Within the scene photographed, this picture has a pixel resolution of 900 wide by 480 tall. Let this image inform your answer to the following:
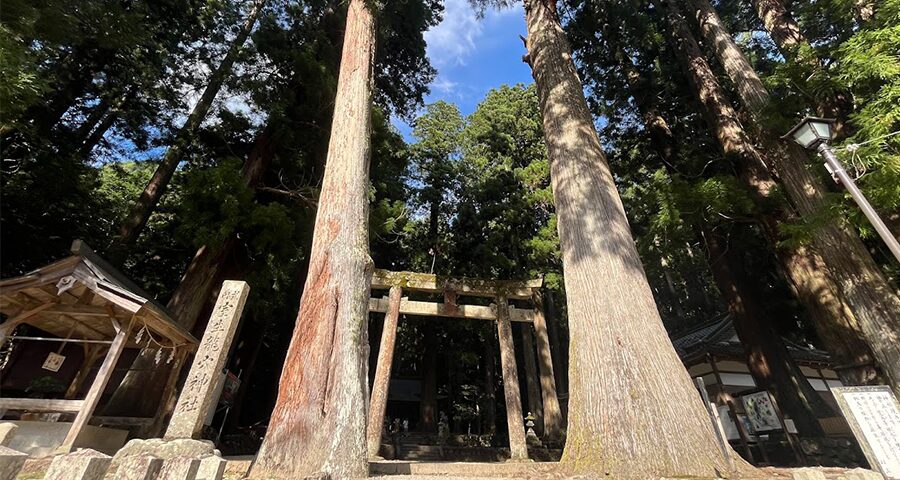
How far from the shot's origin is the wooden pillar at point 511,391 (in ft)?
23.7

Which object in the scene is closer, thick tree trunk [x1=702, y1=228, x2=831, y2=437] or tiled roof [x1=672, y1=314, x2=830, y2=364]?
thick tree trunk [x1=702, y1=228, x2=831, y2=437]

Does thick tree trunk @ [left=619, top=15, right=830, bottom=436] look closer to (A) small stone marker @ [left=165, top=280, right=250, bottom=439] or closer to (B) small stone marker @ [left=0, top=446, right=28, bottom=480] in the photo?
(A) small stone marker @ [left=165, top=280, right=250, bottom=439]

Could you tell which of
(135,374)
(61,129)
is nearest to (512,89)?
(61,129)

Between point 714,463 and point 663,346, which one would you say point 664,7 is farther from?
point 714,463

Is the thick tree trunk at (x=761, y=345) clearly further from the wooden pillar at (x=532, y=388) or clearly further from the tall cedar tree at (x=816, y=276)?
the wooden pillar at (x=532, y=388)

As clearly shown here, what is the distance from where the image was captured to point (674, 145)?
952 cm

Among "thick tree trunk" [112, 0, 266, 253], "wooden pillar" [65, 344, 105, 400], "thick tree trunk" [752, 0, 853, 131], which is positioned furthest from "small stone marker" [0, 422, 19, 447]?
"thick tree trunk" [752, 0, 853, 131]

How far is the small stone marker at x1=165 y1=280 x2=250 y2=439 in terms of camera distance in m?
3.43

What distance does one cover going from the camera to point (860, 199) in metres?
3.46

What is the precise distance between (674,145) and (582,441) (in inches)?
344

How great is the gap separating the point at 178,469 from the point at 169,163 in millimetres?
9099

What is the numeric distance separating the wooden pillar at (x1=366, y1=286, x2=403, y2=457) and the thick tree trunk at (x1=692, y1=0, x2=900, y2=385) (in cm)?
667

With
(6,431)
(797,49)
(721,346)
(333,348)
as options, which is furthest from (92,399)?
(721,346)

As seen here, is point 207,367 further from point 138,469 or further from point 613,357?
point 613,357
